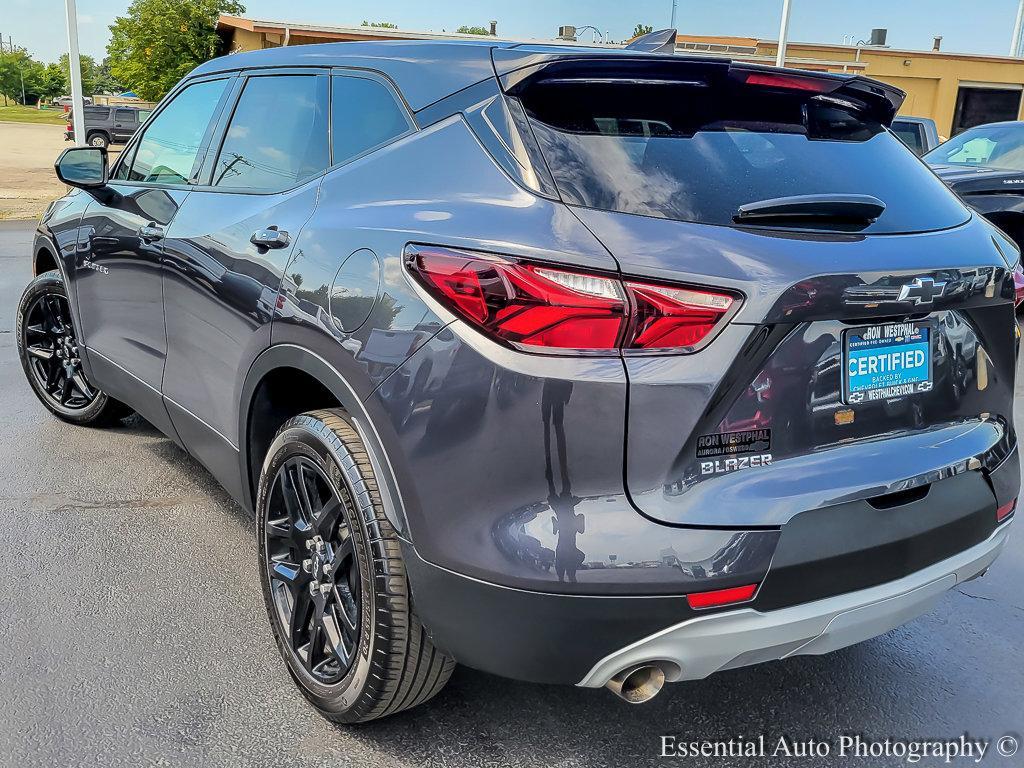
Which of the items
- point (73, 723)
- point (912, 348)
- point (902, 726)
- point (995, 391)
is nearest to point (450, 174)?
point (912, 348)

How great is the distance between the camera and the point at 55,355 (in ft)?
16.0

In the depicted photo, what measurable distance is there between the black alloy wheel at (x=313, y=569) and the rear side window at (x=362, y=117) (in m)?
0.91

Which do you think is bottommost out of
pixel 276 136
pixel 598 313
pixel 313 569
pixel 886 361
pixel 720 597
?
pixel 313 569

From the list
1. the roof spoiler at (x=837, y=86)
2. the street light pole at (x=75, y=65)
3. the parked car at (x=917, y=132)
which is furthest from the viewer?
the street light pole at (x=75, y=65)

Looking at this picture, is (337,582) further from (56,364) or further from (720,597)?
(56,364)

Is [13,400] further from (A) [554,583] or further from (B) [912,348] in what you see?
(B) [912,348]

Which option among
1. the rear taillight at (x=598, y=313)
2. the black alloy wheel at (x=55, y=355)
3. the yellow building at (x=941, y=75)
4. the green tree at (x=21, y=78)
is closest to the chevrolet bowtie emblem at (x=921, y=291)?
the rear taillight at (x=598, y=313)

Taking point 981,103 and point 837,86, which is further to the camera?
point 981,103

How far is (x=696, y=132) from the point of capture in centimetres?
227

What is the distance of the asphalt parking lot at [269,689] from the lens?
2453 mm

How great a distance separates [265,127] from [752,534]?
2.20 m

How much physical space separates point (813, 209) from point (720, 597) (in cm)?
90

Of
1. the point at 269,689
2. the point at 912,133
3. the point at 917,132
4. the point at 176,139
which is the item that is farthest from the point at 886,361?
the point at 912,133

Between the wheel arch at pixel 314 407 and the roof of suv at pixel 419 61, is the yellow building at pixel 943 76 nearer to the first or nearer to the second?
the roof of suv at pixel 419 61
